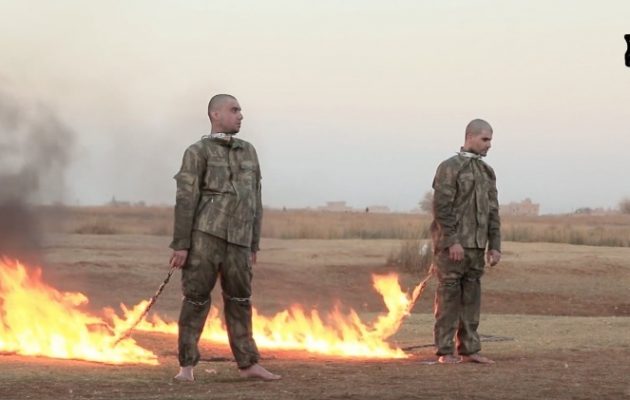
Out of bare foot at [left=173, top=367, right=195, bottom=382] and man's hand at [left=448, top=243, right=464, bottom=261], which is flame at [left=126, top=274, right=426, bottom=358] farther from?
bare foot at [left=173, top=367, right=195, bottom=382]

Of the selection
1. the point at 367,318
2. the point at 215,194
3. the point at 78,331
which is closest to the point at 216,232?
the point at 215,194

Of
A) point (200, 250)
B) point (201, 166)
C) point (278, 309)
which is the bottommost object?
point (278, 309)

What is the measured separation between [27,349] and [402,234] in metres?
33.7

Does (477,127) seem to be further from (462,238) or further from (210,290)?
(210,290)

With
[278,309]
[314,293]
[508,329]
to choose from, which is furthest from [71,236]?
[508,329]

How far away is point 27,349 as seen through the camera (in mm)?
10992

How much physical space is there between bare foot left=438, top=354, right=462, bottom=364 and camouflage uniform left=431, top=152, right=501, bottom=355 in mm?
40

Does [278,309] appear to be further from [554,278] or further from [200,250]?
[200,250]

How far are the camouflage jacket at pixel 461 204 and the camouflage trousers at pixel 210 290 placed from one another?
97.4 inches

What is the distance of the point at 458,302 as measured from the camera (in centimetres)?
1131

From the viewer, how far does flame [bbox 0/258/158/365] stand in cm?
1088

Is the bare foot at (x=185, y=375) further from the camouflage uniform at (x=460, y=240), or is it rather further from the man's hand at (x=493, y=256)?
the man's hand at (x=493, y=256)

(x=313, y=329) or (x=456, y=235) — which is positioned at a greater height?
(x=456, y=235)

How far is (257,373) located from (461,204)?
295 cm
